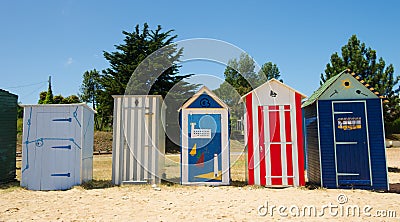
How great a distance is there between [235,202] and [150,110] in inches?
132

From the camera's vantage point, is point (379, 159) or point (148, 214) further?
point (379, 159)

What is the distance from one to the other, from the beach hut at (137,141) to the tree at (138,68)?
521 inches

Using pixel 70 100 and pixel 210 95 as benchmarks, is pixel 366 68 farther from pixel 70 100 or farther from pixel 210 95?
pixel 70 100

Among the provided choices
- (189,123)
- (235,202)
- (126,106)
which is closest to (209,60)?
(189,123)

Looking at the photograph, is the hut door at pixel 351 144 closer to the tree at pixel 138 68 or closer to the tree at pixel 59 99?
the tree at pixel 138 68

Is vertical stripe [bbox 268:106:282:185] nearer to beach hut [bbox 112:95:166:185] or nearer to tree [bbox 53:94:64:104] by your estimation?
beach hut [bbox 112:95:166:185]

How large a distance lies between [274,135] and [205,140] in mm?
1728

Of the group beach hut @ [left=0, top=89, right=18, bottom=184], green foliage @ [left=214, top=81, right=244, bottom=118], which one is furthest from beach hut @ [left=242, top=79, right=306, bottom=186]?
beach hut @ [left=0, top=89, right=18, bottom=184]

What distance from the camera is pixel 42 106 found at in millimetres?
7430

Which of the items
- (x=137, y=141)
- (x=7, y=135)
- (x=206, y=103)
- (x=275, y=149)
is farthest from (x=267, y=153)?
(x=7, y=135)

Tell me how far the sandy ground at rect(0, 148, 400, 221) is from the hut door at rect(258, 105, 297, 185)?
0.41 meters

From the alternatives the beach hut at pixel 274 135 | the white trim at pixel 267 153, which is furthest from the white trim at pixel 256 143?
the white trim at pixel 267 153

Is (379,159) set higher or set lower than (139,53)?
lower

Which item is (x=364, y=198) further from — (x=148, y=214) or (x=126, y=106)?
(x=126, y=106)
